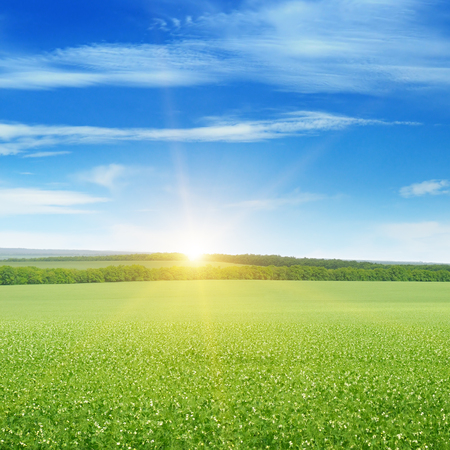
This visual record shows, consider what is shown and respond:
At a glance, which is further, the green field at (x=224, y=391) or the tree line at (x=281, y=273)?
the tree line at (x=281, y=273)

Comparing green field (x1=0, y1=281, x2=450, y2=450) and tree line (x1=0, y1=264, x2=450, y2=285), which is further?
tree line (x1=0, y1=264, x2=450, y2=285)

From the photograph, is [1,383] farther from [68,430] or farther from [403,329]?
[403,329]

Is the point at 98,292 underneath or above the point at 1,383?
underneath

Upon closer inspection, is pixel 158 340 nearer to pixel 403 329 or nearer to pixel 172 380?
pixel 172 380

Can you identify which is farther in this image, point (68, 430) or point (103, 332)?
point (103, 332)

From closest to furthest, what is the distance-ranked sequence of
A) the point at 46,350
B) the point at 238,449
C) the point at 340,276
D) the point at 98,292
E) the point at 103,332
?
1. the point at 238,449
2. the point at 46,350
3. the point at 103,332
4. the point at 98,292
5. the point at 340,276

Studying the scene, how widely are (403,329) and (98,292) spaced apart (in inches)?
2503

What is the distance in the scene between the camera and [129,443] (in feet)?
33.0

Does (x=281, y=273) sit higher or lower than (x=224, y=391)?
lower

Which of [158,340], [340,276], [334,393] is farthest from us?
[340,276]

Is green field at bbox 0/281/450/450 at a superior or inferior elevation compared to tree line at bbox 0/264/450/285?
superior

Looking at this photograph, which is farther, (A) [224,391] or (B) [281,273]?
(B) [281,273]

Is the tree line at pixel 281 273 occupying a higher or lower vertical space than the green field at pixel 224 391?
lower

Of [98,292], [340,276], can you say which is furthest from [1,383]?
[340,276]
